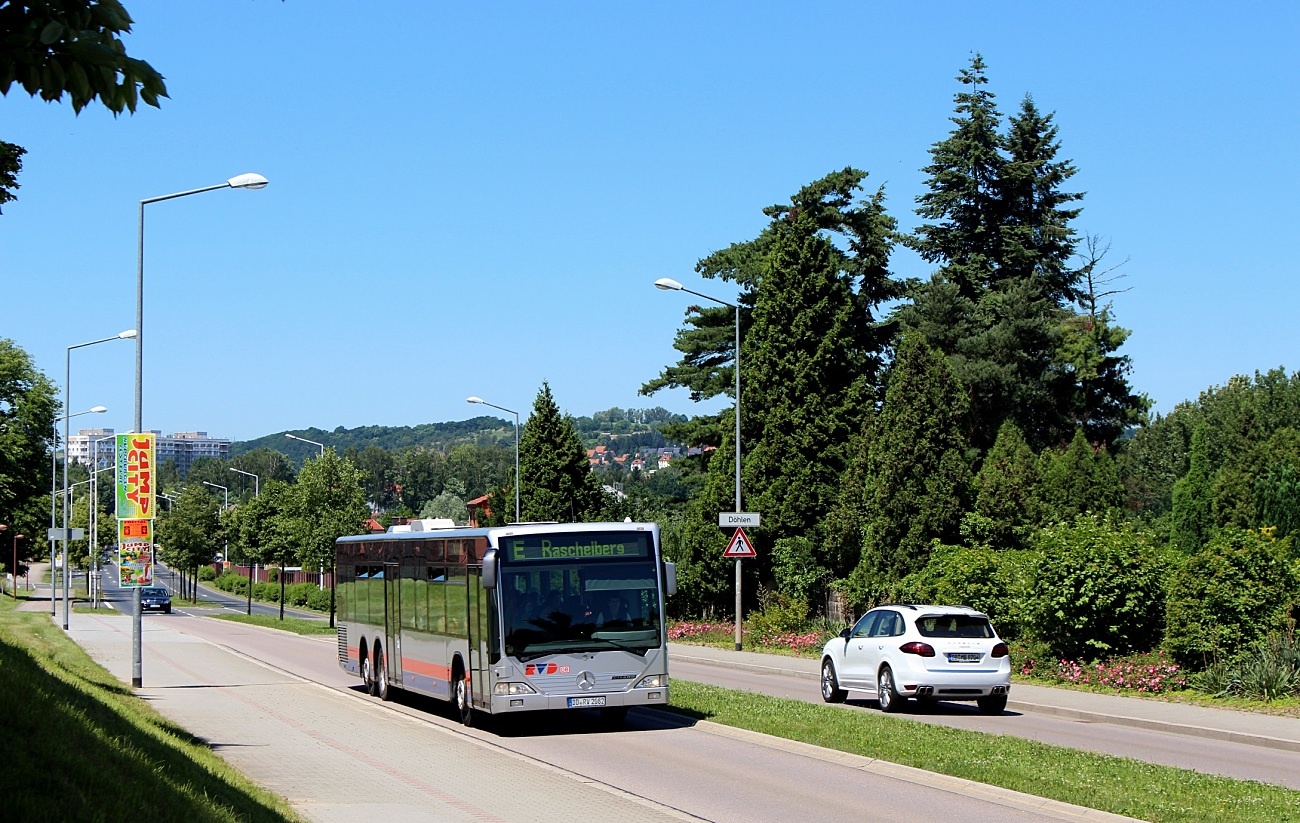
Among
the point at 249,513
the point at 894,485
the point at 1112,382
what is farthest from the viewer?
the point at 249,513

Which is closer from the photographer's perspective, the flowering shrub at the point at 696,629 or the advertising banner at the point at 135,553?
the advertising banner at the point at 135,553

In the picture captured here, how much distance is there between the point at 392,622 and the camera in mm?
24359

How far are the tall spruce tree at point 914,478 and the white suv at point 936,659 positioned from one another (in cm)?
1364

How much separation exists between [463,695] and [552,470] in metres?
38.6

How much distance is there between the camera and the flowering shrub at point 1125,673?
2439 cm

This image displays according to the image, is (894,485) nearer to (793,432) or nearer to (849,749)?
(793,432)

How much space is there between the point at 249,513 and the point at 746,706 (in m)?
70.1

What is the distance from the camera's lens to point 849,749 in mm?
15617

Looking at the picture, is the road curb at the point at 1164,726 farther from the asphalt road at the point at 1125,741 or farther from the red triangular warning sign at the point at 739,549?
the red triangular warning sign at the point at 739,549

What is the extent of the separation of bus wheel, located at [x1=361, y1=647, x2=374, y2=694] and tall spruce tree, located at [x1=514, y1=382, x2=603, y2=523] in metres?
31.2

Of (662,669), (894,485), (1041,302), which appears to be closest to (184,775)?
(662,669)

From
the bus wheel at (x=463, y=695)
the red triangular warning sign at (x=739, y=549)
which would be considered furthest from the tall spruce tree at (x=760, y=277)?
the bus wheel at (x=463, y=695)

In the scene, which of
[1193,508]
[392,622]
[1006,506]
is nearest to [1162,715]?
[392,622]

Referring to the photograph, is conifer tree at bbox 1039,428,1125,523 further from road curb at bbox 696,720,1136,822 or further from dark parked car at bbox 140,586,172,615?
dark parked car at bbox 140,586,172,615
